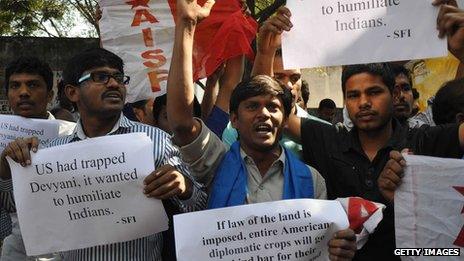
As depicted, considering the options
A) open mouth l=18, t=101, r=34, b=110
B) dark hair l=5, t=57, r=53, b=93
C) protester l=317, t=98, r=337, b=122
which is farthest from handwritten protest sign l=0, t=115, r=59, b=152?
protester l=317, t=98, r=337, b=122

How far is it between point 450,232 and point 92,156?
148 centimetres

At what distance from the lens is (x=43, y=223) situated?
8.08 ft

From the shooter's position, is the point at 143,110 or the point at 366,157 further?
the point at 143,110

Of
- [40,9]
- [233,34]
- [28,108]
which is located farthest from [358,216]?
[40,9]

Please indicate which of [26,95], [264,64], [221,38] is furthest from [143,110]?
[264,64]

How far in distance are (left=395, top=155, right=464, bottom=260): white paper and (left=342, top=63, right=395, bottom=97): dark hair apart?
501 mm

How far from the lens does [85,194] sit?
2.46 meters

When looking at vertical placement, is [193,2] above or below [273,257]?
above

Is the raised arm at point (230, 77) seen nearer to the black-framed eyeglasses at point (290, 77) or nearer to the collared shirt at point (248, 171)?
the black-framed eyeglasses at point (290, 77)

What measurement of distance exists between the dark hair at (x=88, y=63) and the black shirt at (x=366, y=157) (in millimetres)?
960

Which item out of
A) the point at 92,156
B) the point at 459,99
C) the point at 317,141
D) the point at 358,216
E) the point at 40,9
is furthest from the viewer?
the point at 40,9

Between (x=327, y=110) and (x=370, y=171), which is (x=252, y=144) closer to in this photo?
(x=370, y=171)

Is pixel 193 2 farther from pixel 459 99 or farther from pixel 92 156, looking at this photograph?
pixel 459 99

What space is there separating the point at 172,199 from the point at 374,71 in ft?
3.59
